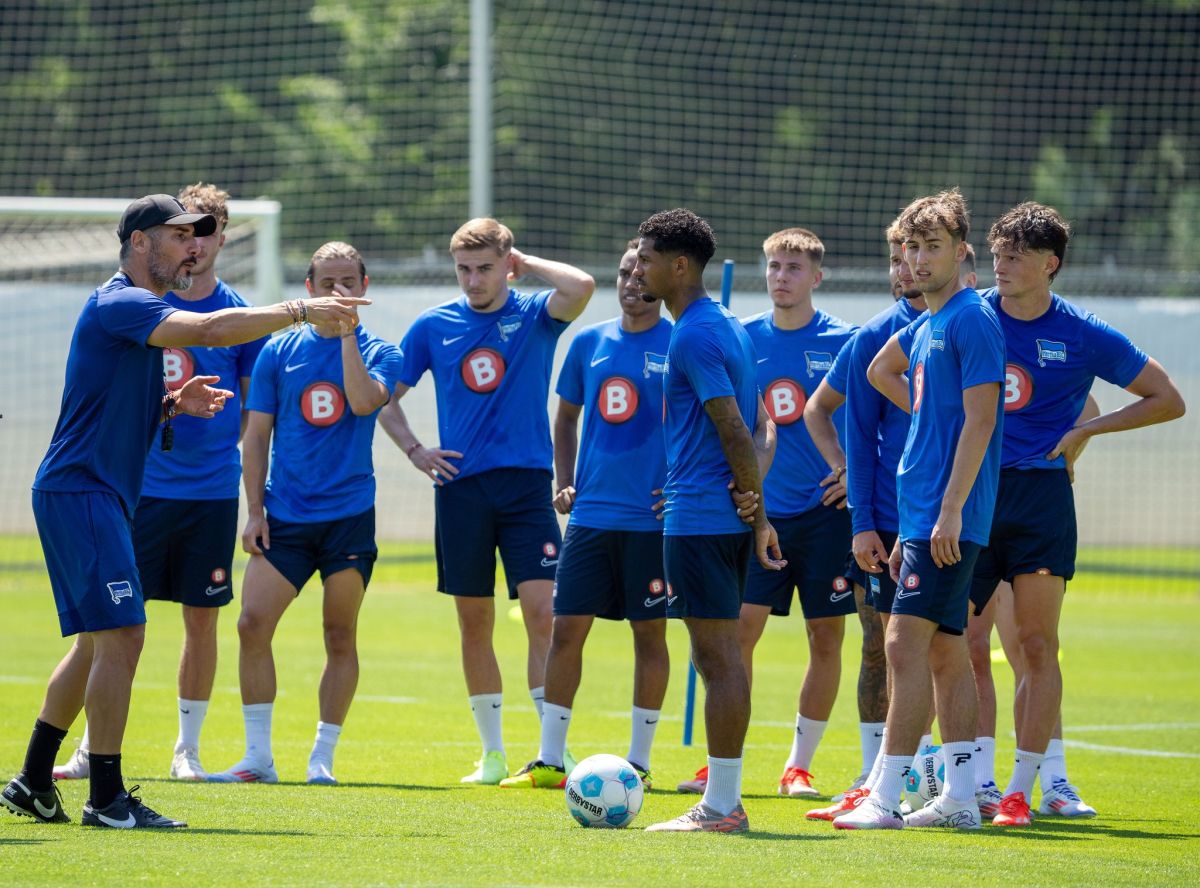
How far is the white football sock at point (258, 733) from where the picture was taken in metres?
8.27

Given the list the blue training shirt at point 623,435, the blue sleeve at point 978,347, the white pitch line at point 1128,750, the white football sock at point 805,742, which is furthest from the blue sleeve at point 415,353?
the white pitch line at point 1128,750

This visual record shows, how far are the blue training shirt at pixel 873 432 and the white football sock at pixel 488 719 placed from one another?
2.24 meters

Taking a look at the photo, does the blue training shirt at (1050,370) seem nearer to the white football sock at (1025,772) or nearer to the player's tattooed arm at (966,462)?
the player's tattooed arm at (966,462)

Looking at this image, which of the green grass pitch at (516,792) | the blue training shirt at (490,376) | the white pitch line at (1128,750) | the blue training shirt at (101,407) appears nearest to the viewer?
the green grass pitch at (516,792)

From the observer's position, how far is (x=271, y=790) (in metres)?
7.73

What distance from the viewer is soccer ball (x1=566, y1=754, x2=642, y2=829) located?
262 inches

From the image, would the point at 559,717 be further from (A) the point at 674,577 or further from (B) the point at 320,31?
(B) the point at 320,31

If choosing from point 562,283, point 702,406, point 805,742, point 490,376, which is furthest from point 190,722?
point 702,406

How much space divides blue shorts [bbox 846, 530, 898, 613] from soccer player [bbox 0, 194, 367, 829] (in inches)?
107

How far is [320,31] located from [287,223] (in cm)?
460

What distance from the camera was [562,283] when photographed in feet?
29.0

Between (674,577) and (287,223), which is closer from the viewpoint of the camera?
(674,577)

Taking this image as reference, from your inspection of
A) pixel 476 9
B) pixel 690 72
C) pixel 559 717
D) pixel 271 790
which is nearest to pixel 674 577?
pixel 559 717

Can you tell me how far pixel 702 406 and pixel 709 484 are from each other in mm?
320
